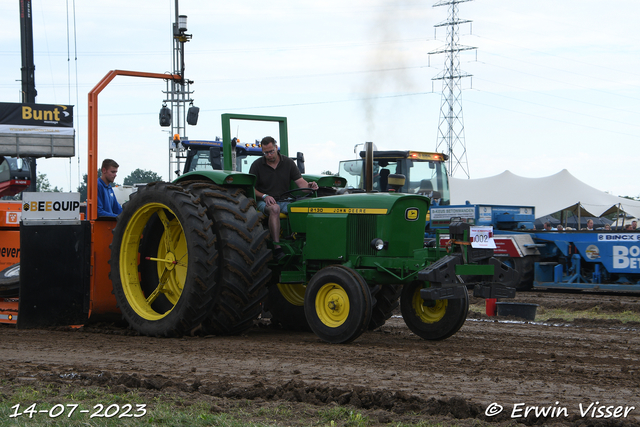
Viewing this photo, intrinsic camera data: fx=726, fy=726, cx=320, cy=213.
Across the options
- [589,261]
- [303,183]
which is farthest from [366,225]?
[589,261]

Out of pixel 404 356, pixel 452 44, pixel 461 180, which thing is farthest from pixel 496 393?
pixel 452 44

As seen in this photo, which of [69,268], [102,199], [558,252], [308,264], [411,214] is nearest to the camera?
[411,214]

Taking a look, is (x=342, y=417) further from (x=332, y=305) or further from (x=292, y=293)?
(x=292, y=293)

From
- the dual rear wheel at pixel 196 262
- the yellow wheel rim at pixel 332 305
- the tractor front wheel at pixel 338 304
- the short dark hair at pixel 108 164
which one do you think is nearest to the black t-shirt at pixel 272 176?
the dual rear wheel at pixel 196 262

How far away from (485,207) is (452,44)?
27.9 meters

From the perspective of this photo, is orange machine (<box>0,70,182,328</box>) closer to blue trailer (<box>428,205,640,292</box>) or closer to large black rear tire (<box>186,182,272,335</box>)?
large black rear tire (<box>186,182,272,335</box>)

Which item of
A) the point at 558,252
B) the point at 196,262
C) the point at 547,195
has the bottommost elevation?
the point at 558,252

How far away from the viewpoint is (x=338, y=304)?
6590 millimetres

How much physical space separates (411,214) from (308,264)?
117cm

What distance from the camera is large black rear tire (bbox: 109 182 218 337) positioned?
682 centimetres

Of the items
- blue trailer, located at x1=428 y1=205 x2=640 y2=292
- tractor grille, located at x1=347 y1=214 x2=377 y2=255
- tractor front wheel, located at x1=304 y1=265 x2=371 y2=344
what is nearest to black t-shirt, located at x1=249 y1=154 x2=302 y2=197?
tractor grille, located at x1=347 y1=214 x2=377 y2=255

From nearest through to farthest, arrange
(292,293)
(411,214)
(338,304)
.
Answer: (338,304)
(411,214)
(292,293)

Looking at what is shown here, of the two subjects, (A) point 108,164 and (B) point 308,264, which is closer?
(B) point 308,264

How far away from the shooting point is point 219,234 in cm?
689
